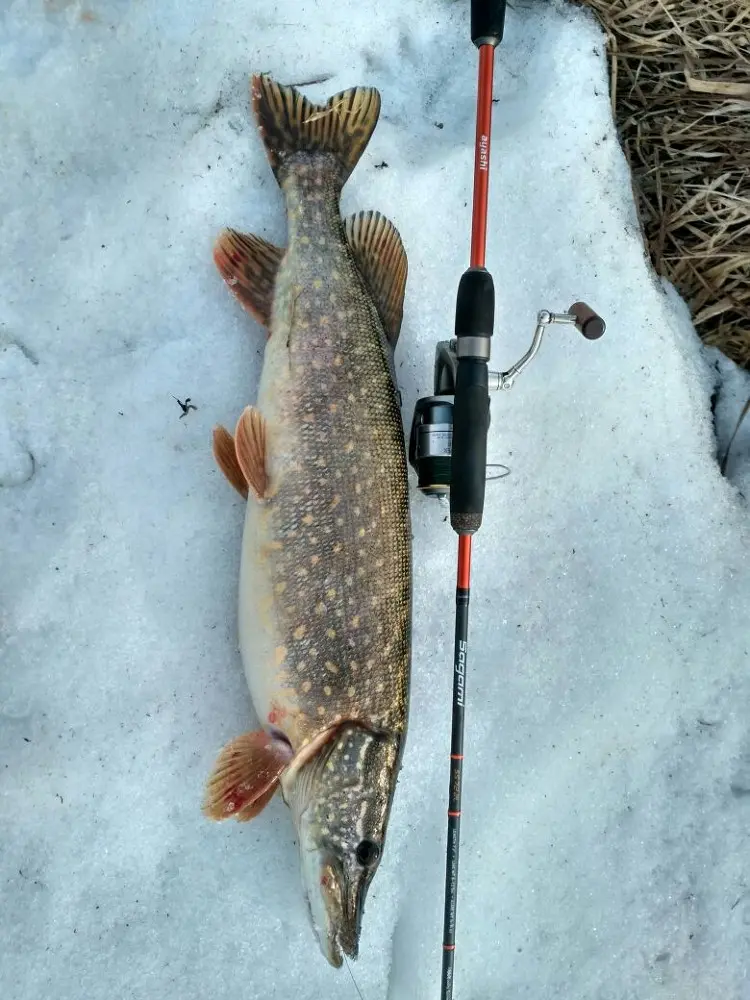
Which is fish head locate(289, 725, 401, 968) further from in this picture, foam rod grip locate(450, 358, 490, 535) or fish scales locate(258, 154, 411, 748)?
foam rod grip locate(450, 358, 490, 535)

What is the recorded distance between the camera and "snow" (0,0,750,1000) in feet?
4.99

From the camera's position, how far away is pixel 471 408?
131 centimetres

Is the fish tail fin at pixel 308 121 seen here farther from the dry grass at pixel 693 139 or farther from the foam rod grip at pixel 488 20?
the dry grass at pixel 693 139

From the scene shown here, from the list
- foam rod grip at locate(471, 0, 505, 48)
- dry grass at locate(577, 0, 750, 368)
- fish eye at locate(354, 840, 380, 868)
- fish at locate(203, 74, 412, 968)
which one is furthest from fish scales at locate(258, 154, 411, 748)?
dry grass at locate(577, 0, 750, 368)

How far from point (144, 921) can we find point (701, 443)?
60.0 inches

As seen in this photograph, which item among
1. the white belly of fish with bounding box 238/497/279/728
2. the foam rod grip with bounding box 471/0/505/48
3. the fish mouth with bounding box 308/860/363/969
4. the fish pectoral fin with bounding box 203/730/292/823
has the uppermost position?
the foam rod grip with bounding box 471/0/505/48

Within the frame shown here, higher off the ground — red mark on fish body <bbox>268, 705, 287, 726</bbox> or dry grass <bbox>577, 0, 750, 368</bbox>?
dry grass <bbox>577, 0, 750, 368</bbox>

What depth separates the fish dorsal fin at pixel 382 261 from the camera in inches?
61.9

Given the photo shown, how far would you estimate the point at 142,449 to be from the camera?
62.4 inches

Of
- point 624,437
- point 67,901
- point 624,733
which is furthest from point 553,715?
point 67,901

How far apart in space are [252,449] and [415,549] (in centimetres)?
45

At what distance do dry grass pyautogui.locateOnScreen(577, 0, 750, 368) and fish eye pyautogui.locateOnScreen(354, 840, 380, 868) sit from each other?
1350 mm

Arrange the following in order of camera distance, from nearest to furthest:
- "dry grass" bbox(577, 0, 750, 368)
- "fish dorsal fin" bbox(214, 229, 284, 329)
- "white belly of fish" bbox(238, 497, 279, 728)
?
"white belly of fish" bbox(238, 497, 279, 728)
"fish dorsal fin" bbox(214, 229, 284, 329)
"dry grass" bbox(577, 0, 750, 368)

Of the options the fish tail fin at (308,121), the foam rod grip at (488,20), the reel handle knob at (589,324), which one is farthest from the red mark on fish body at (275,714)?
the foam rod grip at (488,20)
